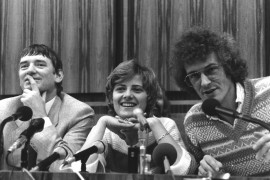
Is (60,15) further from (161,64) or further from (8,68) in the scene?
(161,64)

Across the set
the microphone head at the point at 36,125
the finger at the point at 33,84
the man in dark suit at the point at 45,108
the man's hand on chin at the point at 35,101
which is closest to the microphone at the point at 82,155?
the microphone head at the point at 36,125

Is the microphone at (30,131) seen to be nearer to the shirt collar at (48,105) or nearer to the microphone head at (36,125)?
the microphone head at (36,125)

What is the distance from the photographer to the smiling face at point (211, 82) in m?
1.97

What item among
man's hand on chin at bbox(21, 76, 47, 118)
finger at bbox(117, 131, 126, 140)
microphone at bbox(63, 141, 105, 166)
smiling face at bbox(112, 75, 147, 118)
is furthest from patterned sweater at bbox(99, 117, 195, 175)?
microphone at bbox(63, 141, 105, 166)

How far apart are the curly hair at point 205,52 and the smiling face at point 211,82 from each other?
22 millimetres

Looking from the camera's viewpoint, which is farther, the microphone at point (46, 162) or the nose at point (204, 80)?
the nose at point (204, 80)

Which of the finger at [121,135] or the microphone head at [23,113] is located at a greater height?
the microphone head at [23,113]

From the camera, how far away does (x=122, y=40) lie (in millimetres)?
2936

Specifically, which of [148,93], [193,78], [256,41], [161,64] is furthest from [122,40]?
[193,78]

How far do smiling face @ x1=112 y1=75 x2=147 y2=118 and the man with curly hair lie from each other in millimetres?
279

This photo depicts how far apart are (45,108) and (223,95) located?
103cm

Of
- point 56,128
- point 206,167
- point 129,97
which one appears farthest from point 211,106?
point 56,128

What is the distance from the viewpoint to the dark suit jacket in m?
2.32

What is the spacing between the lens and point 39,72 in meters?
2.58
